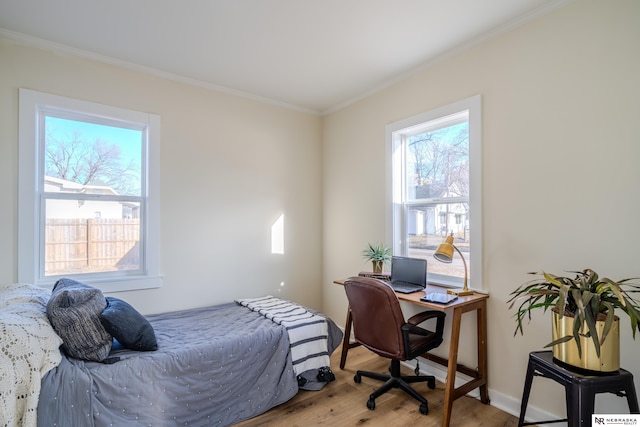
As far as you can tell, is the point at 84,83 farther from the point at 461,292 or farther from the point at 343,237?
the point at 461,292

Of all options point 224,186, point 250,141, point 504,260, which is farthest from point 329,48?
point 504,260

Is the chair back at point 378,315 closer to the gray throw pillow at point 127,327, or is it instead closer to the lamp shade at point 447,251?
the lamp shade at point 447,251

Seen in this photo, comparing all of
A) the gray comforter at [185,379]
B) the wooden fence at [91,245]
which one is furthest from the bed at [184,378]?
the wooden fence at [91,245]

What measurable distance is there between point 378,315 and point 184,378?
1.34m

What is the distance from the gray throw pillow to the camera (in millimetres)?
1885

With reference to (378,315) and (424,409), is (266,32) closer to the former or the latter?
(378,315)

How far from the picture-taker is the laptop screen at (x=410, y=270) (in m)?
2.63

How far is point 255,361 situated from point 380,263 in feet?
4.42

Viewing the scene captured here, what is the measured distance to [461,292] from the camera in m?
2.38

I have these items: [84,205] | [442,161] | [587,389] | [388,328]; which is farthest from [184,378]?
[442,161]

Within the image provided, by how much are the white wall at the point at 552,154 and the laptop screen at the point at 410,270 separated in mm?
477
